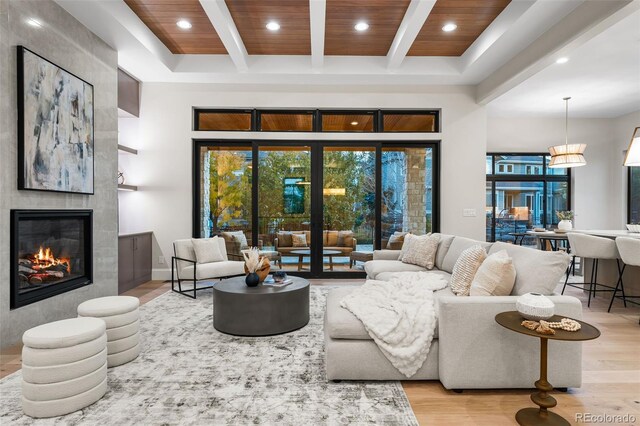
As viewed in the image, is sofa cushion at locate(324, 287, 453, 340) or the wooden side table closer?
the wooden side table

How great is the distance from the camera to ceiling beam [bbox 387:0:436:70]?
12.0ft

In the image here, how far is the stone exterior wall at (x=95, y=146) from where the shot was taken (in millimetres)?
2902

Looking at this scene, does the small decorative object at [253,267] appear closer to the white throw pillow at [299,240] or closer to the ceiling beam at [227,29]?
the white throw pillow at [299,240]

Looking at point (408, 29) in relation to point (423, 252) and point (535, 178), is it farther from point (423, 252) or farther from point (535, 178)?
point (535, 178)

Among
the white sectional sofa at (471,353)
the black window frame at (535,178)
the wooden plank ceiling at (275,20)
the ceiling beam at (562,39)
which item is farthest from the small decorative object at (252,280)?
the black window frame at (535,178)

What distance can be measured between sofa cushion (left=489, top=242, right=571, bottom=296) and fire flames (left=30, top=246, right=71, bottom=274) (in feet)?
13.8

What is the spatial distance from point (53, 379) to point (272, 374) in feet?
4.28

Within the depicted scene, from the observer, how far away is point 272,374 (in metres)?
2.49

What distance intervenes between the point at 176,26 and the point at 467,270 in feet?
14.3

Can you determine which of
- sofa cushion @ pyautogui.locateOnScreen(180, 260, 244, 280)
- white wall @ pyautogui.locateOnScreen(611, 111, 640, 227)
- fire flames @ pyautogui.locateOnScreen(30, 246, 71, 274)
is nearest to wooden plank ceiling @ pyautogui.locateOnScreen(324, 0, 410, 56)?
sofa cushion @ pyautogui.locateOnScreen(180, 260, 244, 280)

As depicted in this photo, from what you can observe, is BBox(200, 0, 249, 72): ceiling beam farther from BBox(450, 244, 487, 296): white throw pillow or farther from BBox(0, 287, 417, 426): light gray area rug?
BBox(450, 244, 487, 296): white throw pillow

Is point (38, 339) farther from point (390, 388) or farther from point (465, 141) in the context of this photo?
point (465, 141)

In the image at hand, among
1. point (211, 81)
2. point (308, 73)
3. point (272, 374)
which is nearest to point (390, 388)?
point (272, 374)

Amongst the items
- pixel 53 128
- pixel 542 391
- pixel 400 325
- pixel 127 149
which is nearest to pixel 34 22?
pixel 53 128
